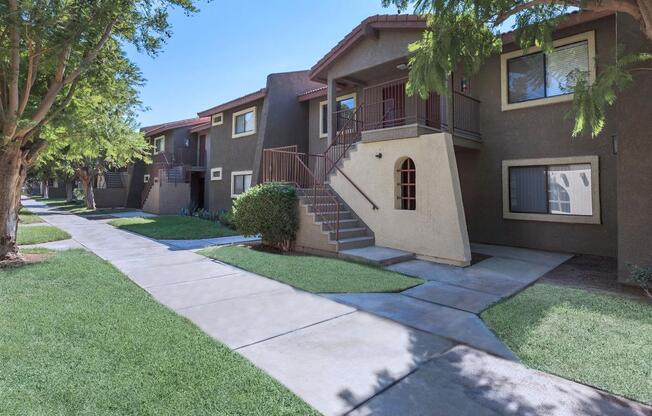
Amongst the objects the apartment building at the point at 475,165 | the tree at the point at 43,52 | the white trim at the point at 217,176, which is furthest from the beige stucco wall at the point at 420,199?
the white trim at the point at 217,176

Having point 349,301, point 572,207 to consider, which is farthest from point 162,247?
point 572,207

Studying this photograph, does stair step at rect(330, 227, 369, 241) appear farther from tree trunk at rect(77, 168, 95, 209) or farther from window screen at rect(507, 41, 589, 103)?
tree trunk at rect(77, 168, 95, 209)

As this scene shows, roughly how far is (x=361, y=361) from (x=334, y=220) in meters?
6.44

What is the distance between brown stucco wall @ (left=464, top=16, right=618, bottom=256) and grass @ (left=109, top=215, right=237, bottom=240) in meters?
8.80

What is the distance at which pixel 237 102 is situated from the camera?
57.1 ft

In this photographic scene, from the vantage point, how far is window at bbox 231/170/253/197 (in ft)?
57.8

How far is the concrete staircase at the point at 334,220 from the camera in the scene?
31.1 feet

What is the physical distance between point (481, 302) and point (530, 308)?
67 centimetres

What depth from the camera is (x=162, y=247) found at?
10555 millimetres

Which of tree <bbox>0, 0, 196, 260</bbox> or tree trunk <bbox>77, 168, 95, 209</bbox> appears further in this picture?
tree trunk <bbox>77, 168, 95, 209</bbox>

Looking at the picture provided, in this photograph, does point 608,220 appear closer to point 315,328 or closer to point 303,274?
point 303,274

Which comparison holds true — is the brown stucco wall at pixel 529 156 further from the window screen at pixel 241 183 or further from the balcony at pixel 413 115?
the window screen at pixel 241 183

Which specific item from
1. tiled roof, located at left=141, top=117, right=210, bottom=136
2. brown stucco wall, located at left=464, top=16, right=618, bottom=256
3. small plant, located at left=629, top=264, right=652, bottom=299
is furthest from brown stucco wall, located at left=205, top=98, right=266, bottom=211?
small plant, located at left=629, top=264, right=652, bottom=299

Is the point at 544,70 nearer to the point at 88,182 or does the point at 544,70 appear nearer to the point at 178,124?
the point at 178,124
